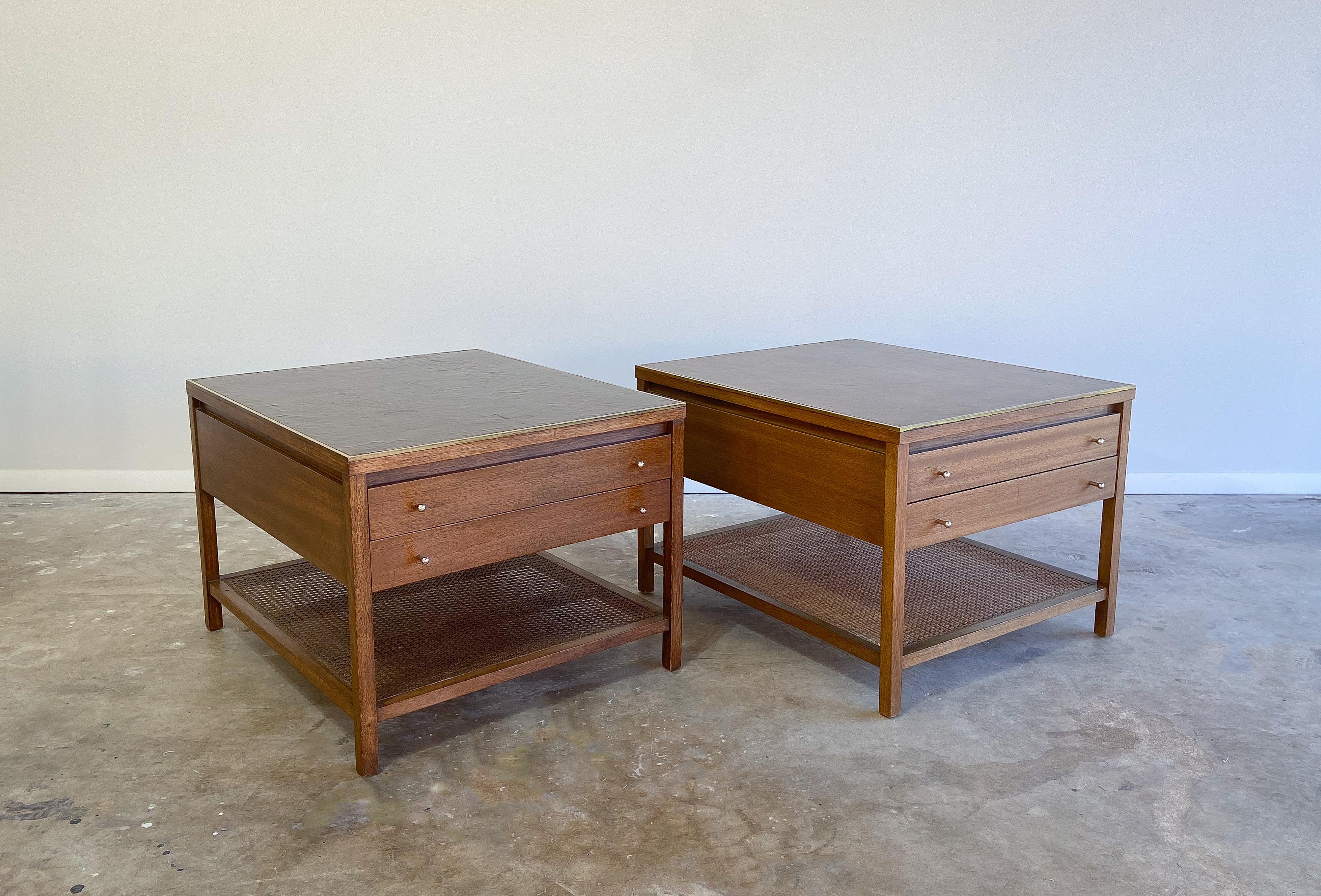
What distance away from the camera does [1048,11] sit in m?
3.72

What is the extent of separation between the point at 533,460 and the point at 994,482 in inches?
37.2

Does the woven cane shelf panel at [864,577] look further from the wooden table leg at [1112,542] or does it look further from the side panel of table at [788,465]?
the side panel of table at [788,465]

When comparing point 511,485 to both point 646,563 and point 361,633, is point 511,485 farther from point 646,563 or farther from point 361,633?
point 646,563

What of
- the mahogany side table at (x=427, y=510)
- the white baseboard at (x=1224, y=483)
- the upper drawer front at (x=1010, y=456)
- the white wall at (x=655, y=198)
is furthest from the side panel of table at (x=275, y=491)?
the white baseboard at (x=1224, y=483)

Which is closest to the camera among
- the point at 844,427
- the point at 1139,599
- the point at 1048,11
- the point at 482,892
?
the point at 482,892

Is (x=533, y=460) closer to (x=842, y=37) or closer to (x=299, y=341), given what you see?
(x=299, y=341)

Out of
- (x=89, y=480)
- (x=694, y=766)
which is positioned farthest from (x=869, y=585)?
(x=89, y=480)

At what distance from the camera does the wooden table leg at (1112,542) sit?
247cm

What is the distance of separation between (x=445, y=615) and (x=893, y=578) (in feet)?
3.26

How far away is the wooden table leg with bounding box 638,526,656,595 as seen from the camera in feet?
9.35

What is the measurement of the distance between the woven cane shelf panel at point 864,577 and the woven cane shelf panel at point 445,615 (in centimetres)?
36

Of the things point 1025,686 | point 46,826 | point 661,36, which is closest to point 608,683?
point 1025,686

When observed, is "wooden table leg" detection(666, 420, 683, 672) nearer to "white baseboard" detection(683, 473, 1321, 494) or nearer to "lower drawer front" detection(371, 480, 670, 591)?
"lower drawer front" detection(371, 480, 670, 591)

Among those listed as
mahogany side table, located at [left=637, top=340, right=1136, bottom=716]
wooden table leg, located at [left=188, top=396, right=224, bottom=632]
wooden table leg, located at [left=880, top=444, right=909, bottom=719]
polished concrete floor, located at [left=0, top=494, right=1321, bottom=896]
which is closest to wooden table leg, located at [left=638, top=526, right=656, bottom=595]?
mahogany side table, located at [left=637, top=340, right=1136, bottom=716]
